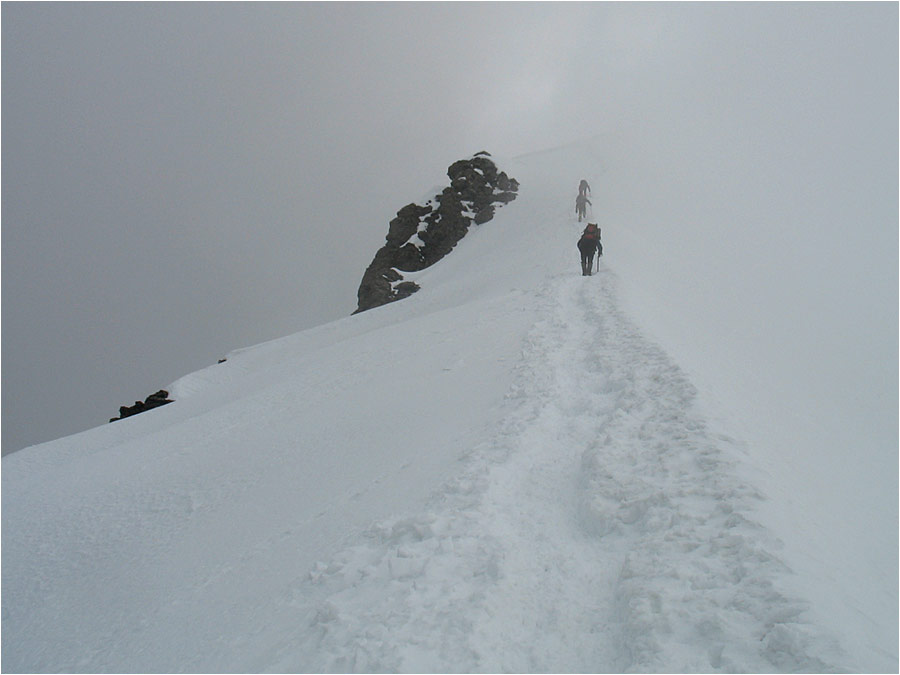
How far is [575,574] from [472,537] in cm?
102

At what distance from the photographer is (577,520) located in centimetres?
540

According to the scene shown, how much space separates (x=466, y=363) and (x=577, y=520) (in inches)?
222

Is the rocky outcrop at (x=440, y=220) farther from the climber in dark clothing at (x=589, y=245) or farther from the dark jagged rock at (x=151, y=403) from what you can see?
the climber in dark clothing at (x=589, y=245)

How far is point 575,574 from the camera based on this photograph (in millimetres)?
4629

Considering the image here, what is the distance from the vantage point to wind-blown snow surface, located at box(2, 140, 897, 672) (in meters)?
3.77

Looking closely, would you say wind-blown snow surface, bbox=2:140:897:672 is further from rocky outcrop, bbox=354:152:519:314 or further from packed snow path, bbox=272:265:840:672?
rocky outcrop, bbox=354:152:519:314

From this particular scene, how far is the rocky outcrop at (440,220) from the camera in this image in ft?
127

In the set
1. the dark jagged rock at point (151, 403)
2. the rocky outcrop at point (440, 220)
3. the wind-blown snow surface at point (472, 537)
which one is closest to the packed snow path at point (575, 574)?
the wind-blown snow surface at point (472, 537)

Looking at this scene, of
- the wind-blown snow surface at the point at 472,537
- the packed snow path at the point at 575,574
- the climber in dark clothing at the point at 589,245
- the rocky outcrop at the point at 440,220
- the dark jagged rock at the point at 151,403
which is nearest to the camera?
the packed snow path at the point at 575,574

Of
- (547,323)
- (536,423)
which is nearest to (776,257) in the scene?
(547,323)

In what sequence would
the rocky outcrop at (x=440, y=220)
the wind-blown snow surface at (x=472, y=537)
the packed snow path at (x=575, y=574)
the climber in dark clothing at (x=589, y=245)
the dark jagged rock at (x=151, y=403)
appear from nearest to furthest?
the packed snow path at (x=575, y=574)
the wind-blown snow surface at (x=472, y=537)
the climber in dark clothing at (x=589, y=245)
the dark jagged rock at (x=151, y=403)
the rocky outcrop at (x=440, y=220)

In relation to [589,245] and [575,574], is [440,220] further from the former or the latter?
[575,574]

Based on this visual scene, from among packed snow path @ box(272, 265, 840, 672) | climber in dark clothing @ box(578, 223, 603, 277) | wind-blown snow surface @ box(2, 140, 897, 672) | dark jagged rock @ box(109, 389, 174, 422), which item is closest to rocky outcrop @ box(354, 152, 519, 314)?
dark jagged rock @ box(109, 389, 174, 422)

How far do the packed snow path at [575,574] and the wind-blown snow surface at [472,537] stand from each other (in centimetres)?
2
